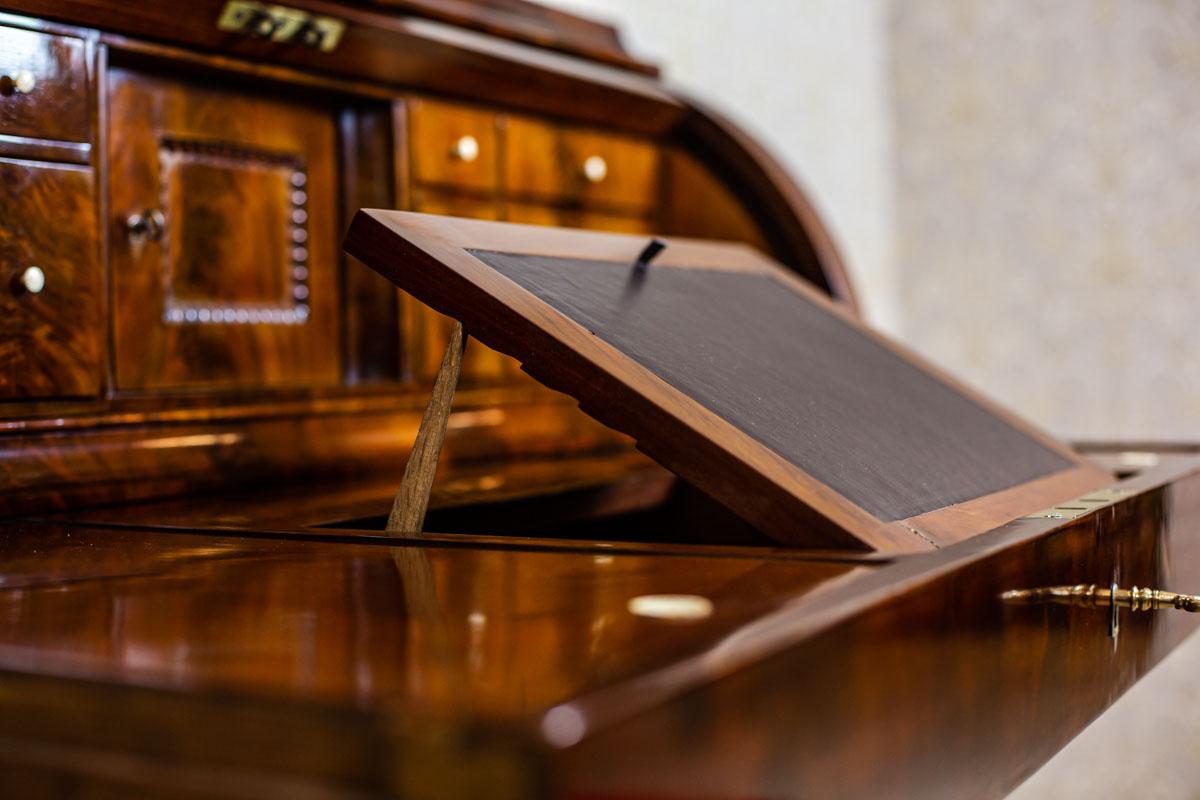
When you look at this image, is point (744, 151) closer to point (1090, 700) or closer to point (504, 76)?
point (504, 76)

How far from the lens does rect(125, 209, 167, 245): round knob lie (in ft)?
4.25

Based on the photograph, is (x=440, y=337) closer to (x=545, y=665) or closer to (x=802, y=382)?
(x=802, y=382)

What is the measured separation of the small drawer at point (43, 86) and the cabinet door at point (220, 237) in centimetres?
7

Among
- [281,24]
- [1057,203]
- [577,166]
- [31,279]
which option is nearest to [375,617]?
[31,279]

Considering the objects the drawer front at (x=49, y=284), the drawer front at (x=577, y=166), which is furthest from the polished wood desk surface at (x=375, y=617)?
the drawer front at (x=577, y=166)

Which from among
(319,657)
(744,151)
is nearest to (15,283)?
(319,657)

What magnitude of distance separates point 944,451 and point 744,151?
101 centimetres

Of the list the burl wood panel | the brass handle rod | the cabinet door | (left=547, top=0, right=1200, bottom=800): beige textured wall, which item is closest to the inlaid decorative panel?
the cabinet door

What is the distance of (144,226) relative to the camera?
131 cm

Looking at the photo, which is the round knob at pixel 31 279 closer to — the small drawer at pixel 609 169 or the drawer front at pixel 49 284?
the drawer front at pixel 49 284

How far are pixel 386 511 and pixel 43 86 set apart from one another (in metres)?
0.50

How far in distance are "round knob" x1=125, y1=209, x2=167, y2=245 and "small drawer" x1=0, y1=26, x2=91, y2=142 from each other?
0.32ft

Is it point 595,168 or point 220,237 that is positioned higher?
point 595,168

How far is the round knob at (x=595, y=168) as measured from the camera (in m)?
1.88
